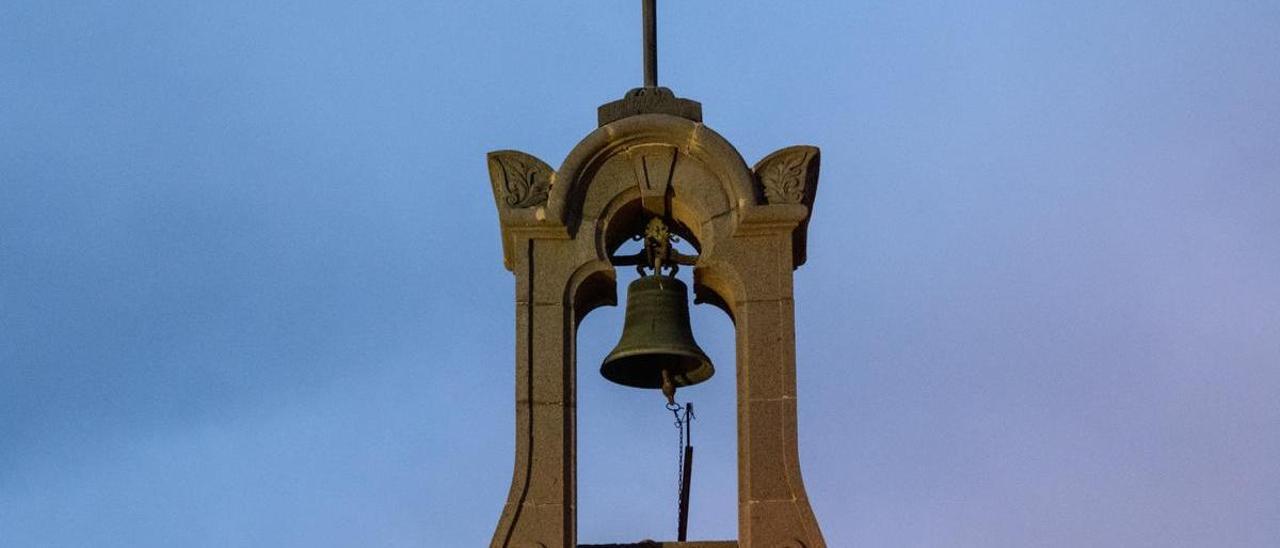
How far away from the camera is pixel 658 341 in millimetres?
23094

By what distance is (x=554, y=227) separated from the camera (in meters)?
22.7

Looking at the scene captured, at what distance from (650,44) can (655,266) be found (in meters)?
1.86

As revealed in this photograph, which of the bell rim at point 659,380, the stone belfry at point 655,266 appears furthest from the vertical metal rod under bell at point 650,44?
the bell rim at point 659,380

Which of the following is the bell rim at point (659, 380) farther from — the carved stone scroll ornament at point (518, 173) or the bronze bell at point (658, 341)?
the carved stone scroll ornament at point (518, 173)

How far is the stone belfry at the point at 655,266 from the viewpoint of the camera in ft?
71.7

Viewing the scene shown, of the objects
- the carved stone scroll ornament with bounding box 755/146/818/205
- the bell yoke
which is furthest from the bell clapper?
the carved stone scroll ornament with bounding box 755/146/818/205

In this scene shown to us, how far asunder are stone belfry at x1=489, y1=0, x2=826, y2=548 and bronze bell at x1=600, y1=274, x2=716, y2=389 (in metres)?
0.22

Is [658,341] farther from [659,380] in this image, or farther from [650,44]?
[650,44]

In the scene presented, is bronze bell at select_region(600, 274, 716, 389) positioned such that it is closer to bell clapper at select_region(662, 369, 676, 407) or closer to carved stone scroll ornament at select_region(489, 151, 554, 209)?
bell clapper at select_region(662, 369, 676, 407)

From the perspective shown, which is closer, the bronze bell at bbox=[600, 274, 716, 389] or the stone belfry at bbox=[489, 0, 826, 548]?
the stone belfry at bbox=[489, 0, 826, 548]

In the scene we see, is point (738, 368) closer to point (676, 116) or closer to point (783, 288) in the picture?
point (783, 288)

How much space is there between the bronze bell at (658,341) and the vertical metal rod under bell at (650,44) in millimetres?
1629

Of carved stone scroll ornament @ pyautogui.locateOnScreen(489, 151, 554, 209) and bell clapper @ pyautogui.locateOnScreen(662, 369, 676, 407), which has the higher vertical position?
carved stone scroll ornament @ pyautogui.locateOnScreen(489, 151, 554, 209)

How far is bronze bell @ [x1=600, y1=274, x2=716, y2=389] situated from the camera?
23.1 meters
